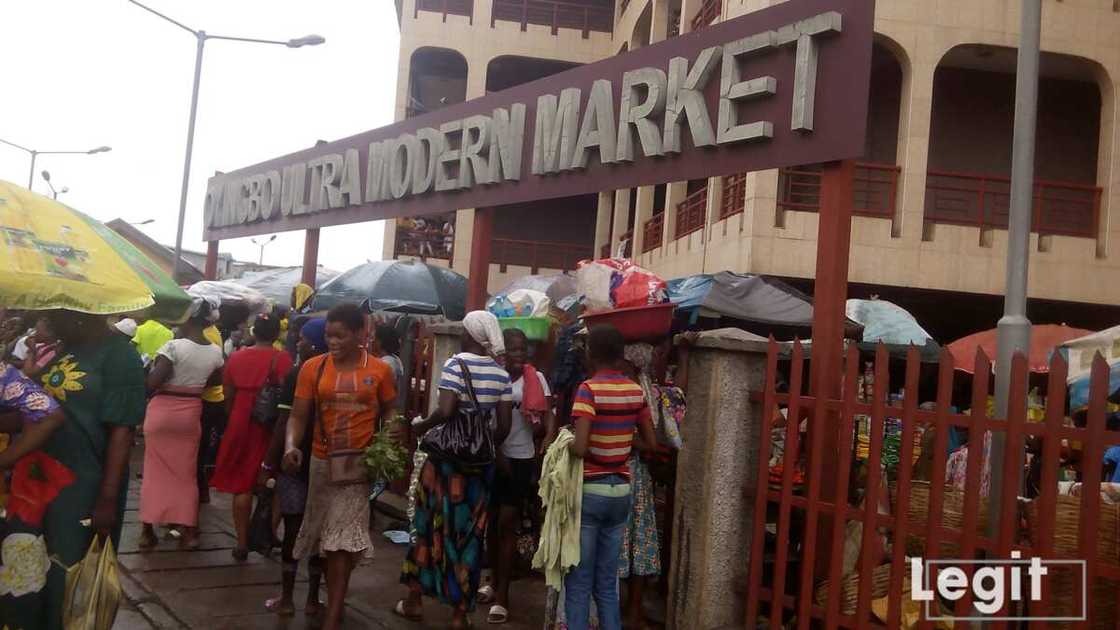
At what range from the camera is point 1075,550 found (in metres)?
3.75

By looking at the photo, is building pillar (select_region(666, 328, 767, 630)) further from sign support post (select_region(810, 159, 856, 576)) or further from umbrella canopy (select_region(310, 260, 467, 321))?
umbrella canopy (select_region(310, 260, 467, 321))

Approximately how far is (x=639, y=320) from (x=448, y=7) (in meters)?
23.1

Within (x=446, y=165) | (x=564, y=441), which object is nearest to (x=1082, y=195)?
(x=446, y=165)

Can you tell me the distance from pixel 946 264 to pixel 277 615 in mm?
11789

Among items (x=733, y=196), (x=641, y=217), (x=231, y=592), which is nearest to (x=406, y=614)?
(x=231, y=592)

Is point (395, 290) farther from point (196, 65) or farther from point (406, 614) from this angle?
point (406, 614)

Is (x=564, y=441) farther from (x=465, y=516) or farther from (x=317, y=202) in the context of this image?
(x=317, y=202)

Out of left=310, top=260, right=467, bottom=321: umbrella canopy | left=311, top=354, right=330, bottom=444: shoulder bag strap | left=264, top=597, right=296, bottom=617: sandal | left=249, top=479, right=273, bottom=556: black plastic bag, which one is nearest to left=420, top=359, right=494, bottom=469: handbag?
left=311, top=354, right=330, bottom=444: shoulder bag strap

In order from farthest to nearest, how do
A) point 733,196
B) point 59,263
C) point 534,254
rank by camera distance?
point 534,254 → point 733,196 → point 59,263

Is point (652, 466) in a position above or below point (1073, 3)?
below

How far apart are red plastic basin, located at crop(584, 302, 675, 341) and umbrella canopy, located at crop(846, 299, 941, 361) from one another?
17.5 feet

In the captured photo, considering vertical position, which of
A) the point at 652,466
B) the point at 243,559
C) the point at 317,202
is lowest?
the point at 243,559

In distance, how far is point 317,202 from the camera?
10477 mm

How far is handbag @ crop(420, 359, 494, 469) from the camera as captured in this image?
198 inches
